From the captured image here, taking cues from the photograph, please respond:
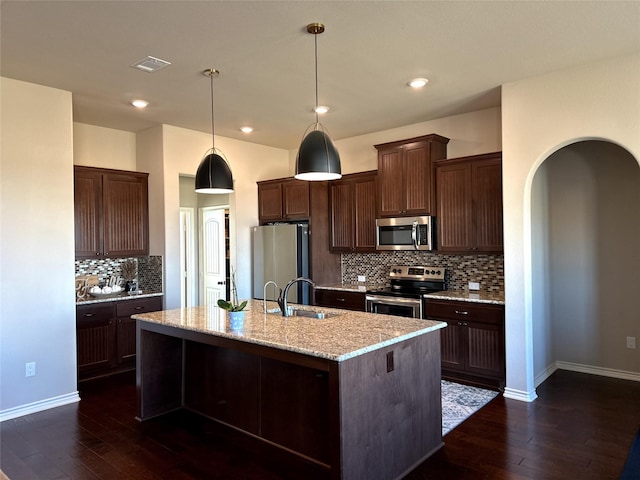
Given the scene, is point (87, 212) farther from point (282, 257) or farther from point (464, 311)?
point (464, 311)

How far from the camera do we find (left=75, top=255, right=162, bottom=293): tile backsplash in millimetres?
5371

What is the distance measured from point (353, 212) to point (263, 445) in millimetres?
→ 3202

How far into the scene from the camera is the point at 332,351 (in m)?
2.39

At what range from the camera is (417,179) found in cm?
503

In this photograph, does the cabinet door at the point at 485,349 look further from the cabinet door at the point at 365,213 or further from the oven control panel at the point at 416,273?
the cabinet door at the point at 365,213

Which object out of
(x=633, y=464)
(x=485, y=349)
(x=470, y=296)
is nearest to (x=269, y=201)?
(x=470, y=296)

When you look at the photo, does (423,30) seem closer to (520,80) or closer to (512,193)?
(520,80)

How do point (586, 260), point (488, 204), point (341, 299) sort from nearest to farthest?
point (488, 204) → point (586, 260) → point (341, 299)

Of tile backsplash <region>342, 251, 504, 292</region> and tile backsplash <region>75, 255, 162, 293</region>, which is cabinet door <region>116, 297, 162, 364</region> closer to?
tile backsplash <region>75, 255, 162, 293</region>

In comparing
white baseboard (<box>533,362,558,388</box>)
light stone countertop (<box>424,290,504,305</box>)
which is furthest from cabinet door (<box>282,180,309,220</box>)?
white baseboard (<box>533,362,558,388</box>)

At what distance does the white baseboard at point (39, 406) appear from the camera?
3780 mm

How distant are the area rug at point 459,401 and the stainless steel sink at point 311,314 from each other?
3.99ft

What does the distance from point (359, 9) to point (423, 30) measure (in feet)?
1.77

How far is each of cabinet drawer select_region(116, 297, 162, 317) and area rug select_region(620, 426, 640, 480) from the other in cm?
458
